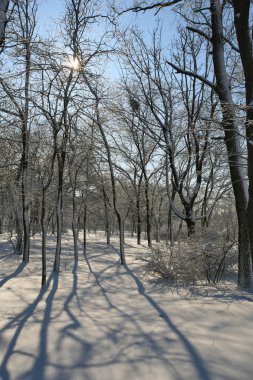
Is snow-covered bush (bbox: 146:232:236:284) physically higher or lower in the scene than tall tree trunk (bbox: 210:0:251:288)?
lower

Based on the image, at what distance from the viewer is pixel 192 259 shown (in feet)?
33.7

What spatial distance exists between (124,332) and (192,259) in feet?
17.0

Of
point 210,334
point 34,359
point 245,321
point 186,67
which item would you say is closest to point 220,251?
point 245,321

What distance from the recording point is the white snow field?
4.06 meters

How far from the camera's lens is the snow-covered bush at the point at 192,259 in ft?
33.0

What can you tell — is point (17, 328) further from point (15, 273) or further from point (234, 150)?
point (234, 150)

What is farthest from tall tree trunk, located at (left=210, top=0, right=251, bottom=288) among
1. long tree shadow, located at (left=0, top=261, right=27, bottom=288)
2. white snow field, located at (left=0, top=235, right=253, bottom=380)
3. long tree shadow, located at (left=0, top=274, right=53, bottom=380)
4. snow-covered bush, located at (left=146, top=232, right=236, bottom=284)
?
long tree shadow, located at (left=0, top=261, right=27, bottom=288)

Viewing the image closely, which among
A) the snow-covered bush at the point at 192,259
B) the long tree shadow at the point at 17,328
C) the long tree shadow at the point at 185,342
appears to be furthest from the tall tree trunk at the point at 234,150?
the long tree shadow at the point at 17,328

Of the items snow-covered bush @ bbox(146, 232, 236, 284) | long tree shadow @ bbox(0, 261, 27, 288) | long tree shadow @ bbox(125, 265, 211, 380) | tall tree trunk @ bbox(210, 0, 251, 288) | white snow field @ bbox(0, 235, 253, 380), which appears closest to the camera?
long tree shadow @ bbox(125, 265, 211, 380)

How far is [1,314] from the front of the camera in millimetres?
6445

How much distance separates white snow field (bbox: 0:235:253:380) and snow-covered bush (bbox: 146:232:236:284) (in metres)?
0.73

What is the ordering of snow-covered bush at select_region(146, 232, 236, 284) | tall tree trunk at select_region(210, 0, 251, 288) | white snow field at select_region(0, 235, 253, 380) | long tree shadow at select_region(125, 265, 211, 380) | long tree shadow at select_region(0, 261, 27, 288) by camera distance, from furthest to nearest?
snow-covered bush at select_region(146, 232, 236, 284) → long tree shadow at select_region(0, 261, 27, 288) → tall tree trunk at select_region(210, 0, 251, 288) → white snow field at select_region(0, 235, 253, 380) → long tree shadow at select_region(125, 265, 211, 380)

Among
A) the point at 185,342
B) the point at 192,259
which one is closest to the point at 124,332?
the point at 185,342

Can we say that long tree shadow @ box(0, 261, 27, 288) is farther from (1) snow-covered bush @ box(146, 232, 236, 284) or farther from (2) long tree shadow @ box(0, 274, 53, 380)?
(1) snow-covered bush @ box(146, 232, 236, 284)
